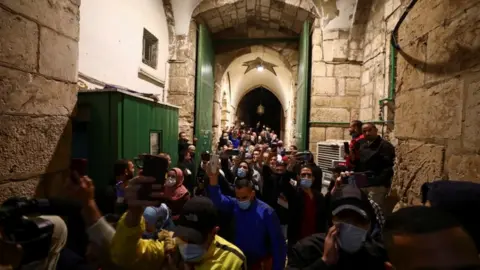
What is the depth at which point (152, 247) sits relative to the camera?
4.74 feet

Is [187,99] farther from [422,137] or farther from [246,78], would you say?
[246,78]

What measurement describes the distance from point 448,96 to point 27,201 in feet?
6.57

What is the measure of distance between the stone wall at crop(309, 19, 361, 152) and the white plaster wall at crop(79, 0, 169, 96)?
3.12 m

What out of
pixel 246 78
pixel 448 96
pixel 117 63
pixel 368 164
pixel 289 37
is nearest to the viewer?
pixel 448 96

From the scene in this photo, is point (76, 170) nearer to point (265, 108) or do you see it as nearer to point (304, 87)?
point (304, 87)

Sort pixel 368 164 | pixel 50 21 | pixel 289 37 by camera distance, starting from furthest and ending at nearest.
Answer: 1. pixel 289 37
2. pixel 368 164
3. pixel 50 21

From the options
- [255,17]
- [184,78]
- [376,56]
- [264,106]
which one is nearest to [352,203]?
[376,56]

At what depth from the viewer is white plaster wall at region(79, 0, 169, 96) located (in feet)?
11.7

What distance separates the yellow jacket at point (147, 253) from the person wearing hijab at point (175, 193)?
0.98 m

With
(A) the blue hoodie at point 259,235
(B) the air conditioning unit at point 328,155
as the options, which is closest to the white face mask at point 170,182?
(A) the blue hoodie at point 259,235

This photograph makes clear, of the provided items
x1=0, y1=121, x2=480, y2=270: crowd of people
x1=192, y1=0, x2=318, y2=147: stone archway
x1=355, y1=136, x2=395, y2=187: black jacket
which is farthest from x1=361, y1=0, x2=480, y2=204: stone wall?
x1=192, y1=0, x2=318, y2=147: stone archway

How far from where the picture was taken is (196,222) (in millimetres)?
1468

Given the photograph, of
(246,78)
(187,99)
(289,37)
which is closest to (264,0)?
(289,37)

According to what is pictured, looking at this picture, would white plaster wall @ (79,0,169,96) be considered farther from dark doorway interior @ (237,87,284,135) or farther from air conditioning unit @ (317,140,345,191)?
dark doorway interior @ (237,87,284,135)
